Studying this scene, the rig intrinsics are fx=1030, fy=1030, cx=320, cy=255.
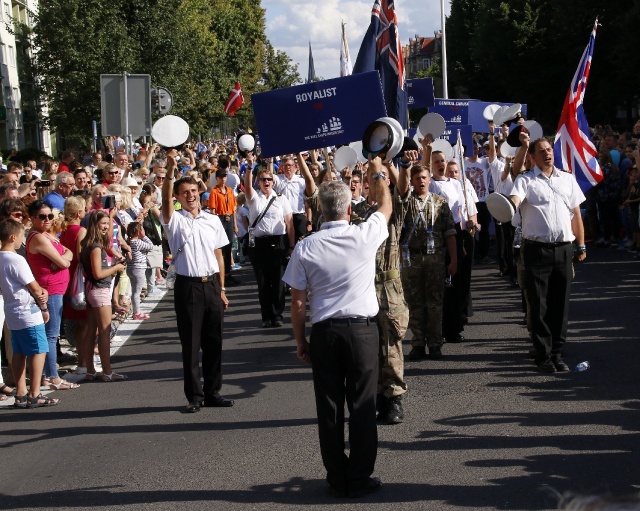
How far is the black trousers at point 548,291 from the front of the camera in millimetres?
9070

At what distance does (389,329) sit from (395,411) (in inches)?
23.7

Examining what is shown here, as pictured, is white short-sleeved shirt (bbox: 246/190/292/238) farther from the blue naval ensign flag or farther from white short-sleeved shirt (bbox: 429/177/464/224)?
white short-sleeved shirt (bbox: 429/177/464/224)

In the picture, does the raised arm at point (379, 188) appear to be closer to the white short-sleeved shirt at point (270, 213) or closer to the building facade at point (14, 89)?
the white short-sleeved shirt at point (270, 213)

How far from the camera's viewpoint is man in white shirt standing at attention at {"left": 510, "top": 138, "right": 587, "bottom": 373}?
9.02 metres

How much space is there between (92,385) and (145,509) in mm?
3942

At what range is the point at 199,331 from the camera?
8258 millimetres

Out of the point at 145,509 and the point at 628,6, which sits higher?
the point at 628,6

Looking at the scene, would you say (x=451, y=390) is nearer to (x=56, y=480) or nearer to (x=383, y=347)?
(x=383, y=347)

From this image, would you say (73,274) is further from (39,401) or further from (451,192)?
(451,192)

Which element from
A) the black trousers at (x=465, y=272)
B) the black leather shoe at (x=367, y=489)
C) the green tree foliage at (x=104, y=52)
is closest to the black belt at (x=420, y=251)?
the black trousers at (x=465, y=272)

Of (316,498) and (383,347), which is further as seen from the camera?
(383,347)

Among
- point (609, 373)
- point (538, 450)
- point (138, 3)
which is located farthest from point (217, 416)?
point (138, 3)

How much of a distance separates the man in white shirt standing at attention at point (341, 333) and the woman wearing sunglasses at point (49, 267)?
3.88 meters

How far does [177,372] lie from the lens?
10.0 meters
